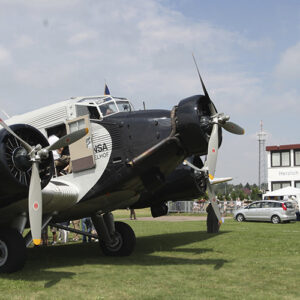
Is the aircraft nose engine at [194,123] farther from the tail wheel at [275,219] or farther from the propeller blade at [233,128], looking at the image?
the tail wheel at [275,219]

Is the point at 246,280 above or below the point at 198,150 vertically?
below

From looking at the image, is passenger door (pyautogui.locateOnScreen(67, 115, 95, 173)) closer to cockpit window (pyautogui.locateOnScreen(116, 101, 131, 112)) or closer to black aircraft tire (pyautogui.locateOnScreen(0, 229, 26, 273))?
cockpit window (pyautogui.locateOnScreen(116, 101, 131, 112))

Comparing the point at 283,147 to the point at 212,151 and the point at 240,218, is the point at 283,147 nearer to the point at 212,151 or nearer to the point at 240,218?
the point at 240,218

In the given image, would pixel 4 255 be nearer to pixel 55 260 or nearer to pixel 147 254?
pixel 55 260

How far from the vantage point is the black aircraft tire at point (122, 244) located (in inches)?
532

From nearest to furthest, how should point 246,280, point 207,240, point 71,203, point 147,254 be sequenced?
point 246,280, point 71,203, point 147,254, point 207,240

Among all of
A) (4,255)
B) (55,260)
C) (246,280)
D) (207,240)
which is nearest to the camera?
(246,280)

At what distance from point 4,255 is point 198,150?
18.3 ft

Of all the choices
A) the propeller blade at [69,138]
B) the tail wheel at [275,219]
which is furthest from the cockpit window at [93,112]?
the tail wheel at [275,219]

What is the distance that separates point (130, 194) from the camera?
12.1 meters

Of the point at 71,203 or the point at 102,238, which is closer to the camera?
the point at 71,203

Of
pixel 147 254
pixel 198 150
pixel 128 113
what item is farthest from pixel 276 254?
pixel 128 113

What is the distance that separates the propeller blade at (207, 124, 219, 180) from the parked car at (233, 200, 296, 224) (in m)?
23.1

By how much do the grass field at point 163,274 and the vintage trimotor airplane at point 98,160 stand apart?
41.0 inches
